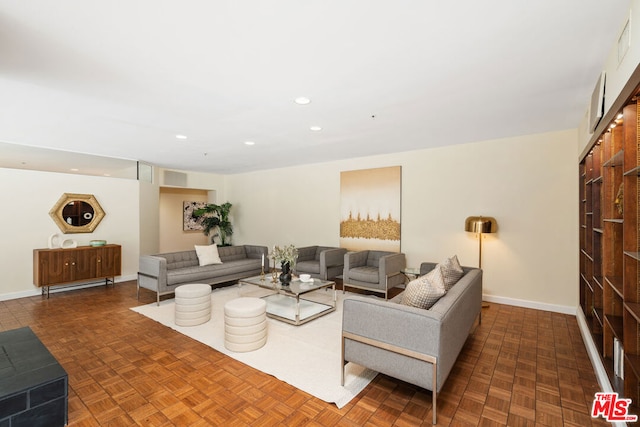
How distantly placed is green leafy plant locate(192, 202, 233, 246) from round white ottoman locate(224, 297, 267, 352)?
215 inches

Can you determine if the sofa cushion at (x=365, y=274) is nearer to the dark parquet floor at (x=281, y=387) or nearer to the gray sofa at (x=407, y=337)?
the dark parquet floor at (x=281, y=387)

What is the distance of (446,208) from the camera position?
16.6ft

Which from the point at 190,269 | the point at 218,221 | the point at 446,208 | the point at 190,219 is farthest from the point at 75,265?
the point at 446,208

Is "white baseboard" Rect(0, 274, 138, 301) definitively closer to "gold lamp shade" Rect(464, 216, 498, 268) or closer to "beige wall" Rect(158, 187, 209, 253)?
"beige wall" Rect(158, 187, 209, 253)

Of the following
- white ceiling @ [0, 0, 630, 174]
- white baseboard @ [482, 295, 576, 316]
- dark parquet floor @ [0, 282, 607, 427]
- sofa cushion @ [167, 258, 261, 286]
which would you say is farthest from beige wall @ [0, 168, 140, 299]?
white baseboard @ [482, 295, 576, 316]

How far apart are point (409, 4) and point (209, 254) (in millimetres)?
4997

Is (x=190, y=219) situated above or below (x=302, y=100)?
below

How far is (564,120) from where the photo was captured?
3.70 metres

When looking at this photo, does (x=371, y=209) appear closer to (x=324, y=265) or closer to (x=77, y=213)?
(x=324, y=265)

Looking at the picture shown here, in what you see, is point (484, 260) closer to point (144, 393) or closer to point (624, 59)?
point (624, 59)

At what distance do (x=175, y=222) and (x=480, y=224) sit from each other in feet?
25.9

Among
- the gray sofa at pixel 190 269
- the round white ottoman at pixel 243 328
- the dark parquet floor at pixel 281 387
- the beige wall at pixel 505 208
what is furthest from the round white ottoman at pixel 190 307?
the beige wall at pixel 505 208

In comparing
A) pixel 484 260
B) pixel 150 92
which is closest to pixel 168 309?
pixel 150 92

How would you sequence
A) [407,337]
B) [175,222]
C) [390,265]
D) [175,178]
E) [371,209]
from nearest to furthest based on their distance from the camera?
[407,337]
[390,265]
[371,209]
[175,178]
[175,222]
